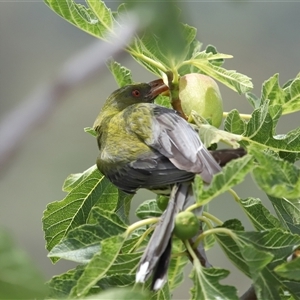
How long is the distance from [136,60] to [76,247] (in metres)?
0.67

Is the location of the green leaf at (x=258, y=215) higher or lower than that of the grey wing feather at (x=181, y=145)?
lower

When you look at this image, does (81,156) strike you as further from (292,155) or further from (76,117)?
(292,155)

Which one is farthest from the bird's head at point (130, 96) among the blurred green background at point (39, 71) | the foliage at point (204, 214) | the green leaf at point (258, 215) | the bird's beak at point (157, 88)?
the blurred green background at point (39, 71)

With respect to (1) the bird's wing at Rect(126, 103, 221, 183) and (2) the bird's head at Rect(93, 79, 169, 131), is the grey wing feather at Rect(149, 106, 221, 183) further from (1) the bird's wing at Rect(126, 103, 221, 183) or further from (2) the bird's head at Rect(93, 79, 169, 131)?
(2) the bird's head at Rect(93, 79, 169, 131)

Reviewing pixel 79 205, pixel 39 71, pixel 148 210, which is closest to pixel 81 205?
pixel 79 205

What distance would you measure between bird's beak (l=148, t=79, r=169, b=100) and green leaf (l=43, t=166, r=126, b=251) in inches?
13.6

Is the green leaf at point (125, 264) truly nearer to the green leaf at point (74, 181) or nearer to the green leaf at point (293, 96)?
the green leaf at point (74, 181)

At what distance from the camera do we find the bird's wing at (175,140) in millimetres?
1432

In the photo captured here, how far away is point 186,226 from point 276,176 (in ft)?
0.82

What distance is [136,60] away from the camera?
177 cm

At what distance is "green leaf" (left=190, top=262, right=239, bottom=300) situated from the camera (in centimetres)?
126

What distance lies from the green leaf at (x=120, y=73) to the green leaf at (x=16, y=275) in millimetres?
1227

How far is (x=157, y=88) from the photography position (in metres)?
1.98

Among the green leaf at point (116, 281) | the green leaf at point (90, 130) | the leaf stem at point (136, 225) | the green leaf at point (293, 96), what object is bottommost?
the green leaf at point (116, 281)
